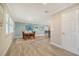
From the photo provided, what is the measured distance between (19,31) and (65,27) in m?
8.57

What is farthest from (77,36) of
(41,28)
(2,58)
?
(41,28)

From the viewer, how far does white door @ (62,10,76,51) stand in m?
4.20

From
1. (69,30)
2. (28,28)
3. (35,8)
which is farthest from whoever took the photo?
(28,28)

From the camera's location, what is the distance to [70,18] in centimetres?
443

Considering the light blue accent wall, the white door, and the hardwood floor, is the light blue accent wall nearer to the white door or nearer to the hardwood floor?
the hardwood floor

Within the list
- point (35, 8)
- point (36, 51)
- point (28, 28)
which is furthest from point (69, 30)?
point (28, 28)

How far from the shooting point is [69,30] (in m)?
4.52

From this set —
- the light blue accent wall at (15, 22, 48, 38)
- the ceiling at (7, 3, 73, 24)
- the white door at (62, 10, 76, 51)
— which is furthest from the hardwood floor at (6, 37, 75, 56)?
the light blue accent wall at (15, 22, 48, 38)

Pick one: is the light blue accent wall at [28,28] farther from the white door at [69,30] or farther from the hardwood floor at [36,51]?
the white door at [69,30]

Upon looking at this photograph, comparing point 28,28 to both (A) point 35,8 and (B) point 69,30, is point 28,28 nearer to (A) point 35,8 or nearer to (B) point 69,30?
(A) point 35,8

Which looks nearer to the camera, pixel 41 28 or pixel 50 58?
pixel 50 58

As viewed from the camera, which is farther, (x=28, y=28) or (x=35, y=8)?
(x=28, y=28)

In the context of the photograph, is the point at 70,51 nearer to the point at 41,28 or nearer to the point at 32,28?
the point at 32,28

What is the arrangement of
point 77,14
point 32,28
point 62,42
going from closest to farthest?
point 77,14 → point 62,42 → point 32,28
